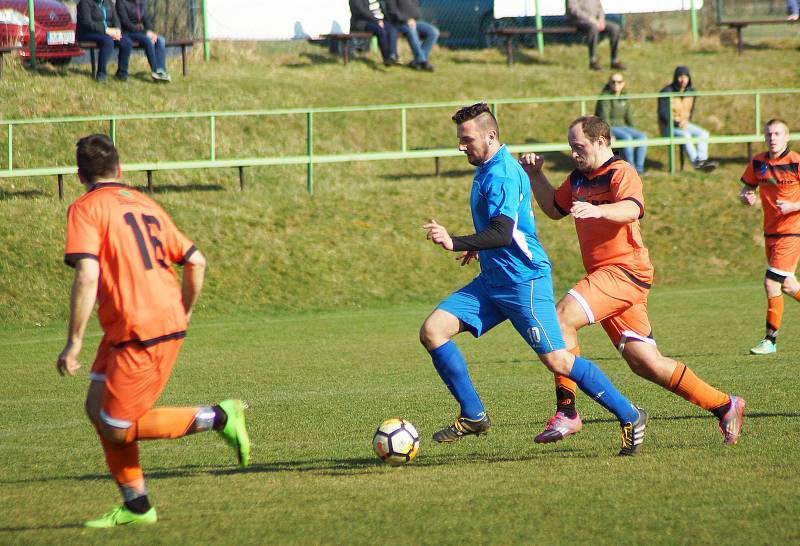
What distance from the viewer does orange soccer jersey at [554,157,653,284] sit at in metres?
6.82

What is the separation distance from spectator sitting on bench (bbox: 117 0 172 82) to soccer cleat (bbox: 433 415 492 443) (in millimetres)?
15367

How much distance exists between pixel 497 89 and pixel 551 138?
2474mm

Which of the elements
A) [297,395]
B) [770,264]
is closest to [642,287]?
[297,395]

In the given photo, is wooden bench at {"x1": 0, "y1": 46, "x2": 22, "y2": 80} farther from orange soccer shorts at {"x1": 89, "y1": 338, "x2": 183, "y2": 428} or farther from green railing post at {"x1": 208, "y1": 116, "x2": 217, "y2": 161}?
orange soccer shorts at {"x1": 89, "y1": 338, "x2": 183, "y2": 428}

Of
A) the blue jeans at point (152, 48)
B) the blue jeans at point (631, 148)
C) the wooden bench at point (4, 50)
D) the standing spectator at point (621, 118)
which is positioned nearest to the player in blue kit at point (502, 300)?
the standing spectator at point (621, 118)

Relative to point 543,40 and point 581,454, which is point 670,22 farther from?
point 581,454

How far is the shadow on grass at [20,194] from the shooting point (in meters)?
17.6

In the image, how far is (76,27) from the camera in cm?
2014

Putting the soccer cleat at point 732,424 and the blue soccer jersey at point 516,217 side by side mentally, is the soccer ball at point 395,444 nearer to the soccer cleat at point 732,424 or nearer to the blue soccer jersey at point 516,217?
the blue soccer jersey at point 516,217

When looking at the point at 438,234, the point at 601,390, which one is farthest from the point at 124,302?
the point at 601,390

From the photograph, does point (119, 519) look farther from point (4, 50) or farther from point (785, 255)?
point (4, 50)

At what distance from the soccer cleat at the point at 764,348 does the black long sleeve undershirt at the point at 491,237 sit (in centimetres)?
529

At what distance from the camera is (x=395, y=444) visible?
641cm

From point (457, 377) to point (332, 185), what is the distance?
1370 cm
